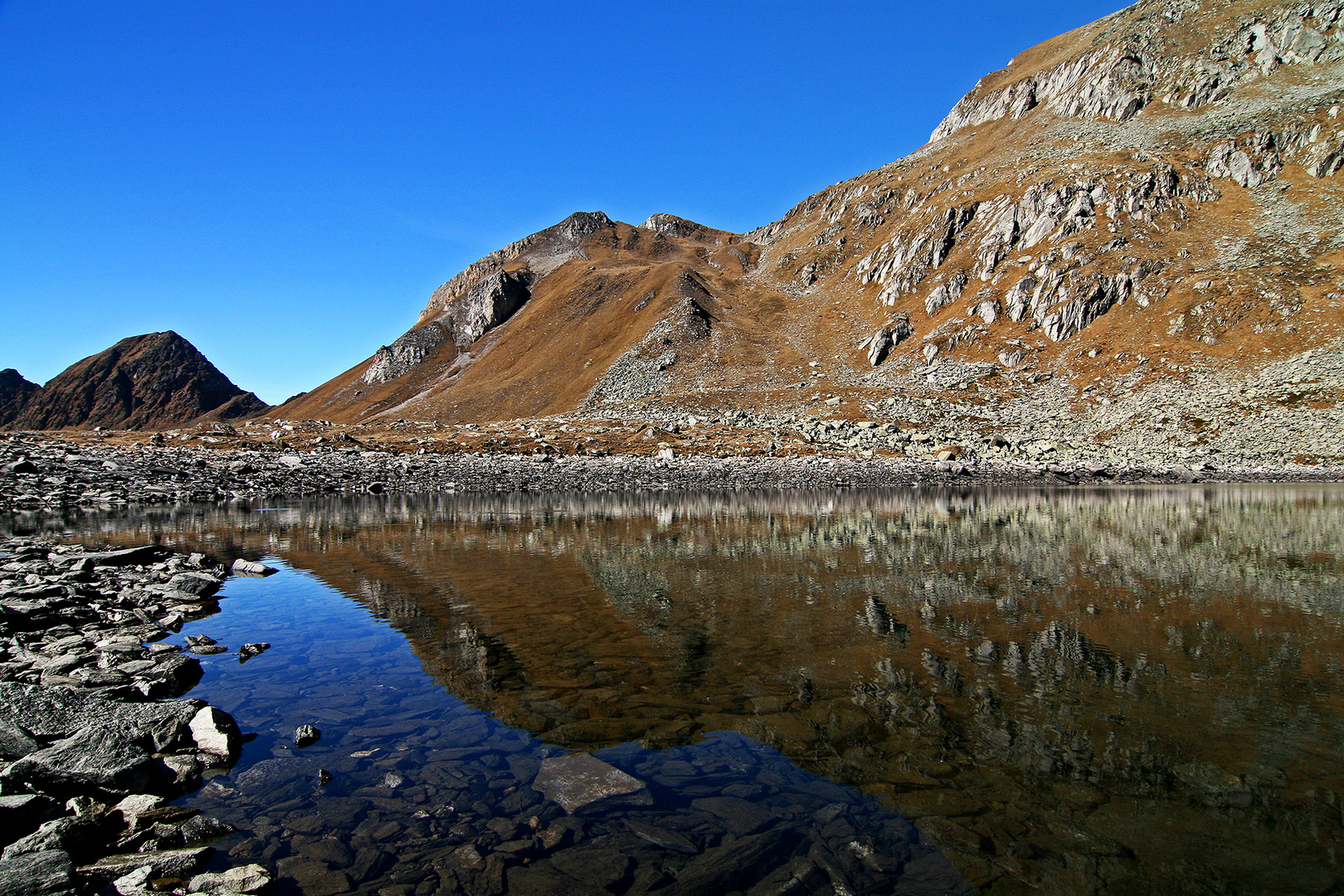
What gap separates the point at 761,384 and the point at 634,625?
3475 inches

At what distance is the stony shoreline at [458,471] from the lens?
44344 mm

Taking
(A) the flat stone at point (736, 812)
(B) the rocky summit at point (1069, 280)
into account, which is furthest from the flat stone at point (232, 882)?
(B) the rocky summit at point (1069, 280)

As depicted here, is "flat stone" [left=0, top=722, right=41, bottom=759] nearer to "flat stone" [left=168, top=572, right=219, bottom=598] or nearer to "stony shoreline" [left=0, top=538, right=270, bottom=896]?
"stony shoreline" [left=0, top=538, right=270, bottom=896]

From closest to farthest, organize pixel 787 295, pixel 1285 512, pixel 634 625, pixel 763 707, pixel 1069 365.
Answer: pixel 763 707
pixel 634 625
pixel 1285 512
pixel 1069 365
pixel 787 295

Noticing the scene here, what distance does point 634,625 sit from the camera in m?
13.5

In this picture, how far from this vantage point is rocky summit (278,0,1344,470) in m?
76.9

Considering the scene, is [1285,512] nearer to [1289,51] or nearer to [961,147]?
[1289,51]

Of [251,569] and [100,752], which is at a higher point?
[100,752]

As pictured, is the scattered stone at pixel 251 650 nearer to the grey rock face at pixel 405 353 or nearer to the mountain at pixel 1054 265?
the mountain at pixel 1054 265

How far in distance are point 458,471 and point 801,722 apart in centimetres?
5133

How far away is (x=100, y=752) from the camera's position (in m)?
7.15

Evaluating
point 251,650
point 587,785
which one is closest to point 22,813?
point 587,785

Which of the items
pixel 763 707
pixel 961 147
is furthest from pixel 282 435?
pixel 961 147

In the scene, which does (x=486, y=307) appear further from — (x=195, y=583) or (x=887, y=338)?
(x=195, y=583)
